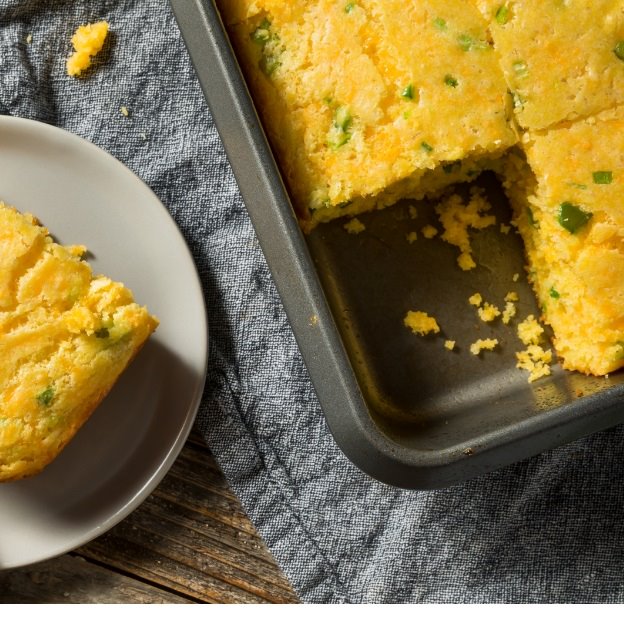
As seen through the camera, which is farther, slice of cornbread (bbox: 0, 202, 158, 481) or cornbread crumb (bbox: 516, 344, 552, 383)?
cornbread crumb (bbox: 516, 344, 552, 383)

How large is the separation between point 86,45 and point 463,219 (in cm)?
160

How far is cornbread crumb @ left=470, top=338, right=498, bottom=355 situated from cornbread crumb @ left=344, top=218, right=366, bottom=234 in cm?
62

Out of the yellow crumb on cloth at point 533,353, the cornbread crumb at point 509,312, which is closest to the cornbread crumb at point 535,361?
the yellow crumb on cloth at point 533,353

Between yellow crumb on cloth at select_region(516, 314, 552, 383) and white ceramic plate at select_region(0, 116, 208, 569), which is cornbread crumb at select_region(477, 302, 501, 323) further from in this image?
white ceramic plate at select_region(0, 116, 208, 569)

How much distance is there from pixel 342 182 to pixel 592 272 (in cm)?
88

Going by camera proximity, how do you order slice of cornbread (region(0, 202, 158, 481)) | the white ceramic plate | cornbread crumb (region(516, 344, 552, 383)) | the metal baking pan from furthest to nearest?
cornbread crumb (region(516, 344, 552, 383)) < the white ceramic plate < slice of cornbread (region(0, 202, 158, 481)) < the metal baking pan

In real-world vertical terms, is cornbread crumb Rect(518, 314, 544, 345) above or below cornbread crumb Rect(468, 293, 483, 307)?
below

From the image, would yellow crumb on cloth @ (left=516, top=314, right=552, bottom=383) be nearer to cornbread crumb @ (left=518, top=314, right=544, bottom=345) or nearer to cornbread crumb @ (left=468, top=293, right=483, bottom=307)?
cornbread crumb @ (left=518, top=314, right=544, bottom=345)

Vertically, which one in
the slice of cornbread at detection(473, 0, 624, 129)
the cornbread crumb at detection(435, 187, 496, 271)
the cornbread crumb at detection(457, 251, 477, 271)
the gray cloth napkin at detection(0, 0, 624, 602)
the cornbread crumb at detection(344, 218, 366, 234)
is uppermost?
the slice of cornbread at detection(473, 0, 624, 129)

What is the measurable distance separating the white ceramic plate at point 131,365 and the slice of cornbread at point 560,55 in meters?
1.31

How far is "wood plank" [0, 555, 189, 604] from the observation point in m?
2.96

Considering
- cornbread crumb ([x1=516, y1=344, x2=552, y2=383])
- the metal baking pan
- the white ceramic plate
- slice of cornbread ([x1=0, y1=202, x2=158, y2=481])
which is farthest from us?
cornbread crumb ([x1=516, y1=344, x2=552, y2=383])

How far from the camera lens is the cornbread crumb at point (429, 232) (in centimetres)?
296

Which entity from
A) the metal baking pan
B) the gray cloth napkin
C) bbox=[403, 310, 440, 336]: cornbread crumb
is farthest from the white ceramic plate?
bbox=[403, 310, 440, 336]: cornbread crumb
